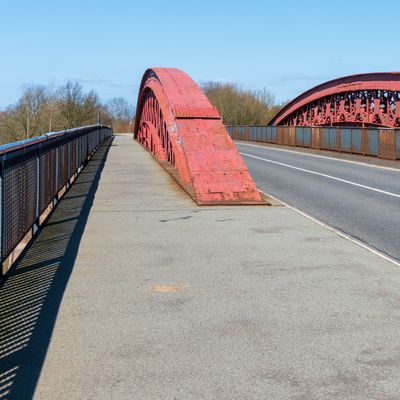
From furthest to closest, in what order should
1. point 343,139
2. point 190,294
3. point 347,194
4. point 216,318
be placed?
point 343,139 → point 347,194 → point 190,294 → point 216,318

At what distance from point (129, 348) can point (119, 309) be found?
3.34ft

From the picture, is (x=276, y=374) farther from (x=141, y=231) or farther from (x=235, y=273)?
(x=141, y=231)

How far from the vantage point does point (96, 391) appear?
384 cm

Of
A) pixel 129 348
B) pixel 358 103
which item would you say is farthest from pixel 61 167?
pixel 358 103

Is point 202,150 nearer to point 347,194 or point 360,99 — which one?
point 347,194

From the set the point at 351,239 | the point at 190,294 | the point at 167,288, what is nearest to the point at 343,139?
the point at 351,239

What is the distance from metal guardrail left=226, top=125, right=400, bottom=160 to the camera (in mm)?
25737

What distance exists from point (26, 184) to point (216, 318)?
4241 millimetres

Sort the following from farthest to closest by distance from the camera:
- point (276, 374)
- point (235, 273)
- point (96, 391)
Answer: point (235, 273), point (276, 374), point (96, 391)

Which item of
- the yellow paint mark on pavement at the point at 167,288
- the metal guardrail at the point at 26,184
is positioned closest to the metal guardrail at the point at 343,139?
the metal guardrail at the point at 26,184

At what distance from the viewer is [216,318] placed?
5.29 metres

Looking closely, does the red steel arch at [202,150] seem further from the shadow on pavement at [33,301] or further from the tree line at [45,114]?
the tree line at [45,114]

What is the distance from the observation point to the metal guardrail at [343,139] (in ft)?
84.4

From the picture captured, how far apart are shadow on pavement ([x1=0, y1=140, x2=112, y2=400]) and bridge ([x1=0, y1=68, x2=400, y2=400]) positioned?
→ 0.02 metres
